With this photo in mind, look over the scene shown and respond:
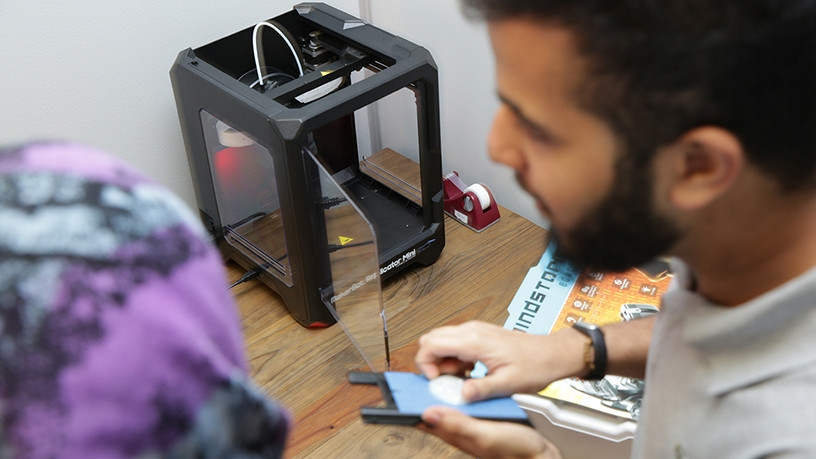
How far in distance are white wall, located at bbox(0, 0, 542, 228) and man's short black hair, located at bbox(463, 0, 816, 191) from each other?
→ 0.70 m

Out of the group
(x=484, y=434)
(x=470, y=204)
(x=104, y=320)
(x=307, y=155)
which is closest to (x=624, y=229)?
(x=484, y=434)

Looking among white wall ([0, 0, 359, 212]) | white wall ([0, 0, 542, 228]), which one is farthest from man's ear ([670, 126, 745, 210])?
white wall ([0, 0, 359, 212])

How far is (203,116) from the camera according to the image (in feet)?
3.61

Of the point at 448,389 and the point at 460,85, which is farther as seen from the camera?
the point at 460,85

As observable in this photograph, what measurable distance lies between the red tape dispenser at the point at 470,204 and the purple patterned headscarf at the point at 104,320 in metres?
0.93

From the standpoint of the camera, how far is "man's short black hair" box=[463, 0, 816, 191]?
1.35 ft

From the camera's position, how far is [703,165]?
464 mm

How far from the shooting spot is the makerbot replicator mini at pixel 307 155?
0.99 m

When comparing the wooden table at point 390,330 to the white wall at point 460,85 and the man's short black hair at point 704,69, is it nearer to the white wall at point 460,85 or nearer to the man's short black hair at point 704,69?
the white wall at point 460,85

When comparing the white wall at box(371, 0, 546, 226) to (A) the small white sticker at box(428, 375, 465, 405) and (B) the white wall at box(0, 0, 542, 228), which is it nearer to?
(B) the white wall at box(0, 0, 542, 228)

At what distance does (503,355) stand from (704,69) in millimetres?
361

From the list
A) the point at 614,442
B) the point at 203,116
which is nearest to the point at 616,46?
the point at 614,442

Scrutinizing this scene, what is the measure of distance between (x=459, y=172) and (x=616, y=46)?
94cm

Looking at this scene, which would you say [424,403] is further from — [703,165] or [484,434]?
[703,165]
